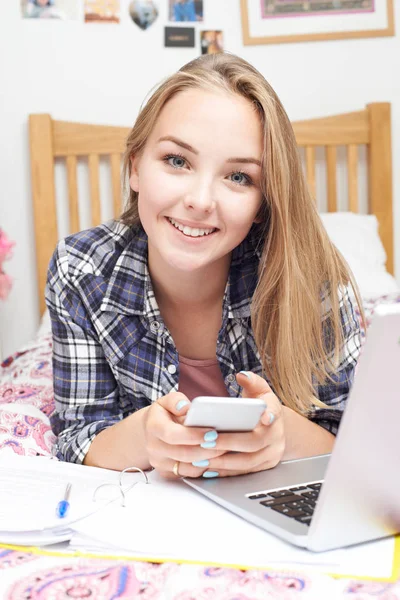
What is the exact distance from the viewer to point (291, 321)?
108 centimetres

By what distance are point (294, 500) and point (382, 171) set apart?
1.83m

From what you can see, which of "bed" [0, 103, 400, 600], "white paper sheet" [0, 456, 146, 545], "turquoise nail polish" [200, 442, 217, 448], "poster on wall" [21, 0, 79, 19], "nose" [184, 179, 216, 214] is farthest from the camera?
"poster on wall" [21, 0, 79, 19]

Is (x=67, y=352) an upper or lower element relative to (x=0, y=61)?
lower

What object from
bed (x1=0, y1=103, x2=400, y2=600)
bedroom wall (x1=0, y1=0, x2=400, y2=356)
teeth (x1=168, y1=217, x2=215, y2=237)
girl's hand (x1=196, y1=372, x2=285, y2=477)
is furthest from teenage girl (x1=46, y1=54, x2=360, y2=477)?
bedroom wall (x1=0, y1=0, x2=400, y2=356)

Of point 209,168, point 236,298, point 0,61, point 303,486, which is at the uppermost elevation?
point 0,61

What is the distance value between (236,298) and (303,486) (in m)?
0.46

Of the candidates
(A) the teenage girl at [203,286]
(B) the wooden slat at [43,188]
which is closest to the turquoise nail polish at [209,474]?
(A) the teenage girl at [203,286]

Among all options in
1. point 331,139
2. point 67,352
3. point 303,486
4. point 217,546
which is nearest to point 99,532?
point 217,546

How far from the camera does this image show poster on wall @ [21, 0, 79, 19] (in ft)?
7.38

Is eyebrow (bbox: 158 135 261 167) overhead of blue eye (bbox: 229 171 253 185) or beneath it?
overhead

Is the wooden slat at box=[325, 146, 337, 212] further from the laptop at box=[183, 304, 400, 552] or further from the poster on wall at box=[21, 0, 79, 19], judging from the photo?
the laptop at box=[183, 304, 400, 552]

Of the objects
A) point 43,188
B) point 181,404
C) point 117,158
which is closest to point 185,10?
point 117,158

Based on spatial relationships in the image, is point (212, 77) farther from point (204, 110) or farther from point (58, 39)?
point (58, 39)

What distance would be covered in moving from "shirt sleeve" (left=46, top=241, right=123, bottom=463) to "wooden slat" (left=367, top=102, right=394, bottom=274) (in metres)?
1.48
